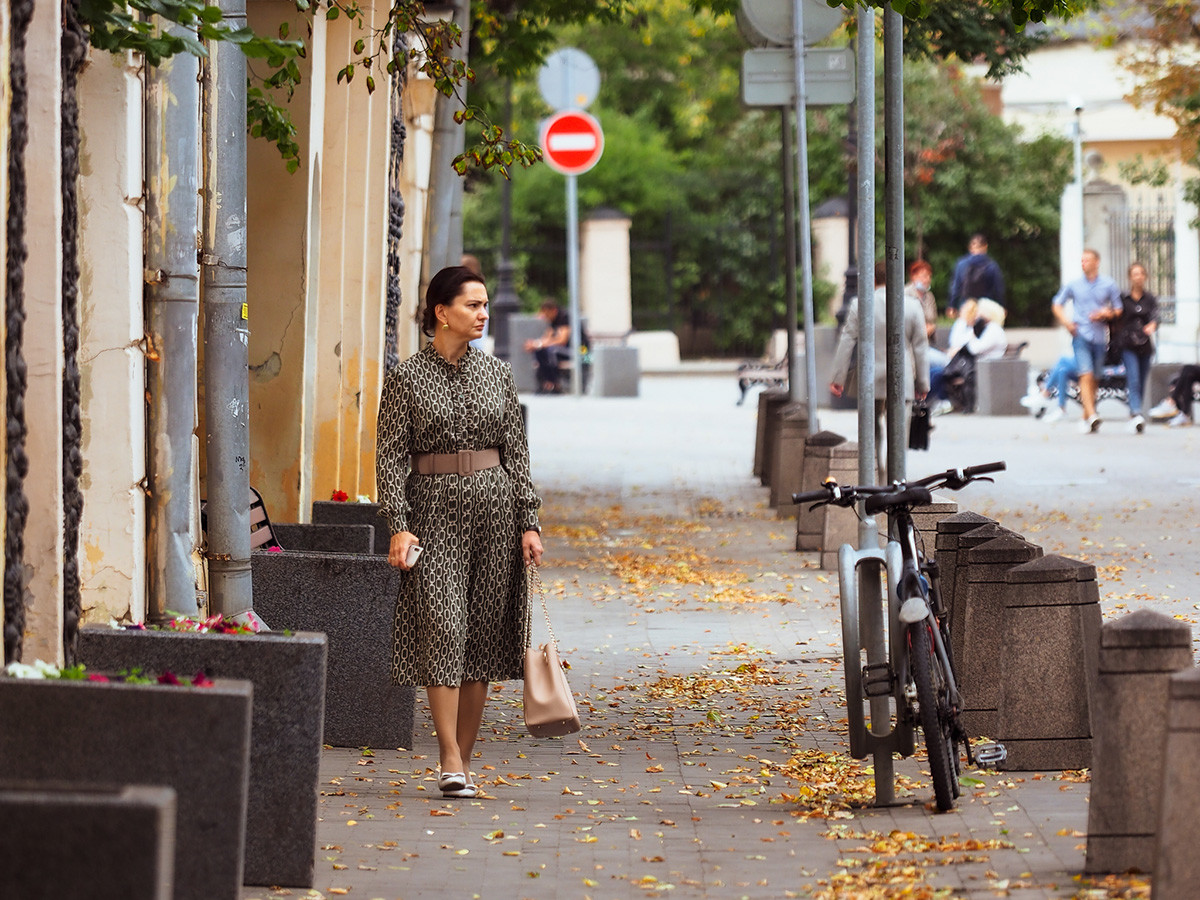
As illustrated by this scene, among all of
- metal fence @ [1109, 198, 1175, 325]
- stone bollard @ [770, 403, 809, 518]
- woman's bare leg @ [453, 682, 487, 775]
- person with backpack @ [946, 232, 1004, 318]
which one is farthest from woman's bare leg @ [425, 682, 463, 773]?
metal fence @ [1109, 198, 1175, 325]

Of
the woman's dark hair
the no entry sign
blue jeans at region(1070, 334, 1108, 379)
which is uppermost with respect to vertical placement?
the no entry sign

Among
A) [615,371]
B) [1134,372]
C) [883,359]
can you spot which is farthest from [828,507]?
[615,371]

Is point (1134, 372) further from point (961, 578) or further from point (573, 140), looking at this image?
point (961, 578)

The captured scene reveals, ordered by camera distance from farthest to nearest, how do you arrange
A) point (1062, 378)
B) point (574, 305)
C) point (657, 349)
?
1. point (657, 349)
2. point (574, 305)
3. point (1062, 378)

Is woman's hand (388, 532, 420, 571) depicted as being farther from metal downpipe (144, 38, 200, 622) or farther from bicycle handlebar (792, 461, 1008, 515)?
bicycle handlebar (792, 461, 1008, 515)

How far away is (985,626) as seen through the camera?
7.12 metres

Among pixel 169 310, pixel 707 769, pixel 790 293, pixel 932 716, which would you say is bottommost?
pixel 707 769

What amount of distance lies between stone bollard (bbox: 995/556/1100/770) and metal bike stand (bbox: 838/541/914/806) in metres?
0.43

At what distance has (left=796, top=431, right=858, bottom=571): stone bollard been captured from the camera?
40.5 feet

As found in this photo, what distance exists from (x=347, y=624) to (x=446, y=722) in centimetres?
88

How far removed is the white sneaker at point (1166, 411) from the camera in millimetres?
23422

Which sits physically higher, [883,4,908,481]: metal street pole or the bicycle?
[883,4,908,481]: metal street pole

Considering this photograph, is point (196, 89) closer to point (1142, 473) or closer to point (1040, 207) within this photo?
point (1142, 473)

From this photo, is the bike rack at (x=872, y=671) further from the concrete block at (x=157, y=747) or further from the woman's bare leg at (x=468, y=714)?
the concrete block at (x=157, y=747)
